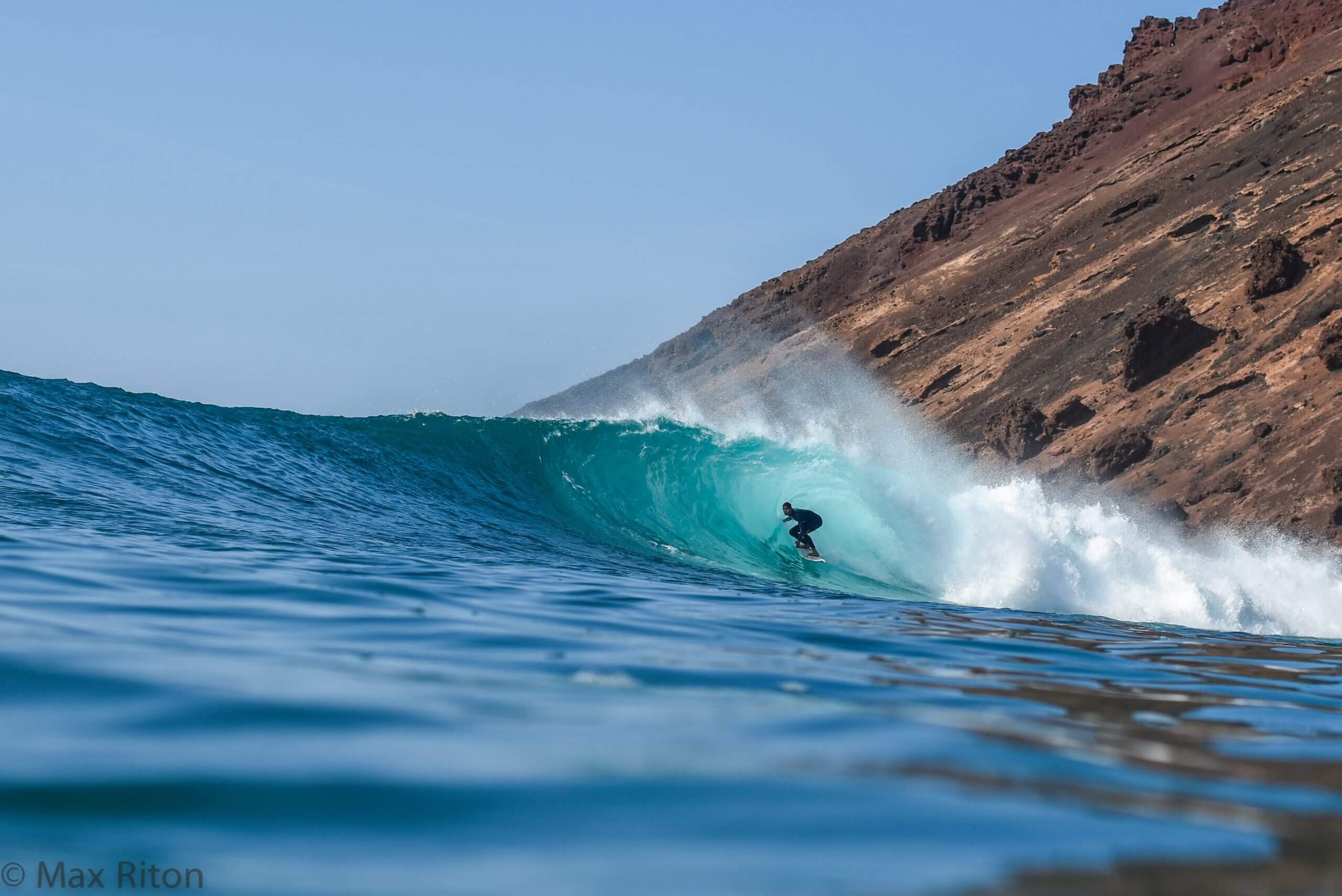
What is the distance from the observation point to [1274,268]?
92.6 ft

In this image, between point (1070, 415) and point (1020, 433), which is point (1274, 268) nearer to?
point (1070, 415)

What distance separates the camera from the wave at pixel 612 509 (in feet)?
40.3

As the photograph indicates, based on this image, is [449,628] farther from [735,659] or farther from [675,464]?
[675,464]

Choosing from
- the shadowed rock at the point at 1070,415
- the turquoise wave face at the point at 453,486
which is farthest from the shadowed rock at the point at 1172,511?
the shadowed rock at the point at 1070,415

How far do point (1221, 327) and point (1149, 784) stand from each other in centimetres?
2955

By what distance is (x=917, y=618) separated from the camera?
27.5 feet

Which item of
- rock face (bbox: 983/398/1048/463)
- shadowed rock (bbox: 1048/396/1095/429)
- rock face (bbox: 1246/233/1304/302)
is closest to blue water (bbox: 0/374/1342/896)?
rock face (bbox: 983/398/1048/463)

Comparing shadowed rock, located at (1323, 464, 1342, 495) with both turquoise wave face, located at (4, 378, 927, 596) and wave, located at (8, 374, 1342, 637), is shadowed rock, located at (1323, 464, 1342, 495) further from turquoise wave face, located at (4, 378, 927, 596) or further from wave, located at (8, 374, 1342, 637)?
turquoise wave face, located at (4, 378, 927, 596)

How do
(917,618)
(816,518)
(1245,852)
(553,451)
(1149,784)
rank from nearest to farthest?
(1245,852), (1149,784), (917,618), (816,518), (553,451)

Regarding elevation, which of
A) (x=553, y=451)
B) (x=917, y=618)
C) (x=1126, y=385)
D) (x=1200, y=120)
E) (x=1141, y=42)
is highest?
(x=1141, y=42)

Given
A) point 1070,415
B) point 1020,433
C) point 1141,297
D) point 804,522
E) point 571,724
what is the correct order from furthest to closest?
point 1141,297 < point 1070,415 < point 1020,433 < point 804,522 < point 571,724

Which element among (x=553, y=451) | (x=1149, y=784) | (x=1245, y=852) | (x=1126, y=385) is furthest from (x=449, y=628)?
(x=1126, y=385)

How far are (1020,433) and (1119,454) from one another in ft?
13.3

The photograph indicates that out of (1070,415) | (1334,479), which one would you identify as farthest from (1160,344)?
(1334,479)
